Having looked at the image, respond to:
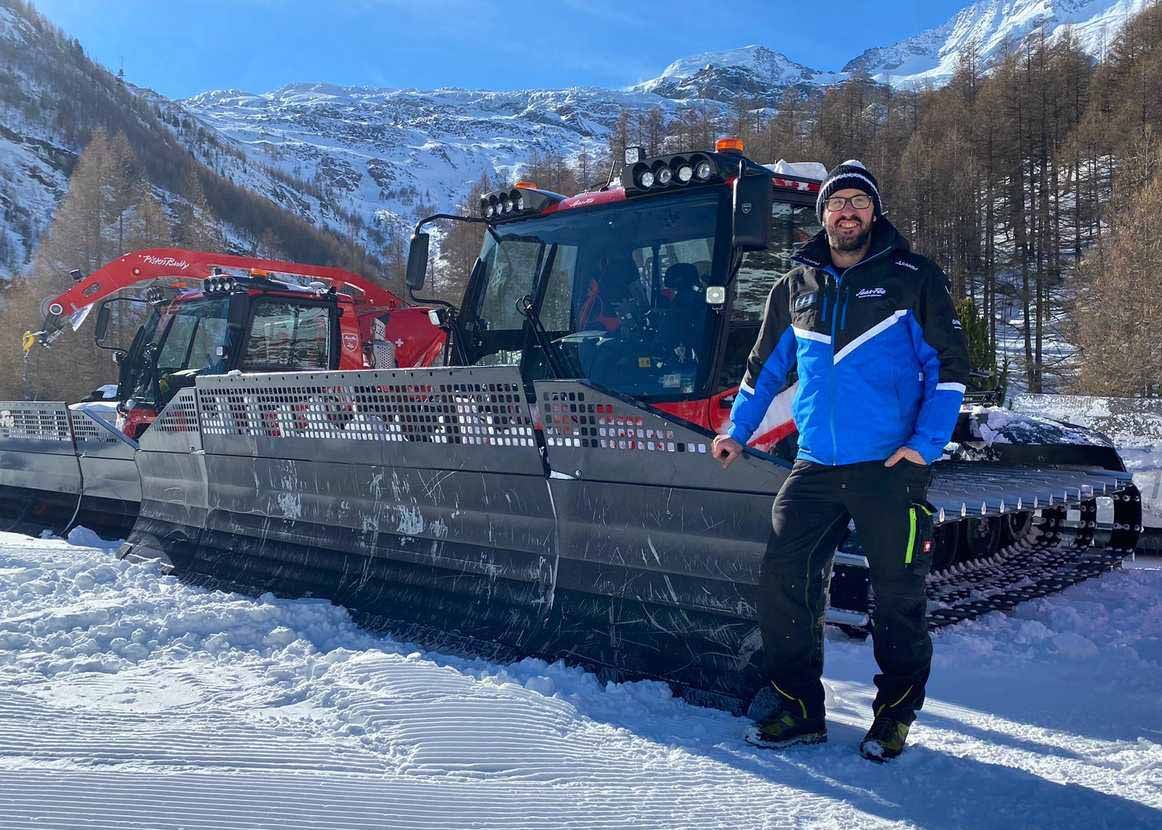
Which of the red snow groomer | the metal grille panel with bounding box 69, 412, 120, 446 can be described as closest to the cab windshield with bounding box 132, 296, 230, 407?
the red snow groomer

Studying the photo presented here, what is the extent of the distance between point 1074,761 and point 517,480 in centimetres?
242

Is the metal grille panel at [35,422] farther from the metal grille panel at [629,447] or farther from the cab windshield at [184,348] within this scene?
the metal grille panel at [629,447]

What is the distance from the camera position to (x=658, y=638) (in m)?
3.51

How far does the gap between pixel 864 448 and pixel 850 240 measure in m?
0.69

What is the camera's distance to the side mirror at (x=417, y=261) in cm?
538

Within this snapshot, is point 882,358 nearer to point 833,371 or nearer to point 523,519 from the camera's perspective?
point 833,371

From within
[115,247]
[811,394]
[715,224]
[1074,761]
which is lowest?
[1074,761]

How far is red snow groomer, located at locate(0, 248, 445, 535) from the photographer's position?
8.01m

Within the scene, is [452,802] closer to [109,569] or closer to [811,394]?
[811,394]

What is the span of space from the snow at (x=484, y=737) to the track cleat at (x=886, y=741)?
0.21 ft

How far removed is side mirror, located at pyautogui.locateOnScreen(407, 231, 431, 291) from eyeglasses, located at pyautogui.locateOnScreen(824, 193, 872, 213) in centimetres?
306

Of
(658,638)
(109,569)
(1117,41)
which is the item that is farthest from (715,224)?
(1117,41)

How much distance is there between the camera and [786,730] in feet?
9.55

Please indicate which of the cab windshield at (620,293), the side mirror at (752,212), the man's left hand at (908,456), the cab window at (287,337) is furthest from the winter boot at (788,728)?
Result: the cab window at (287,337)
